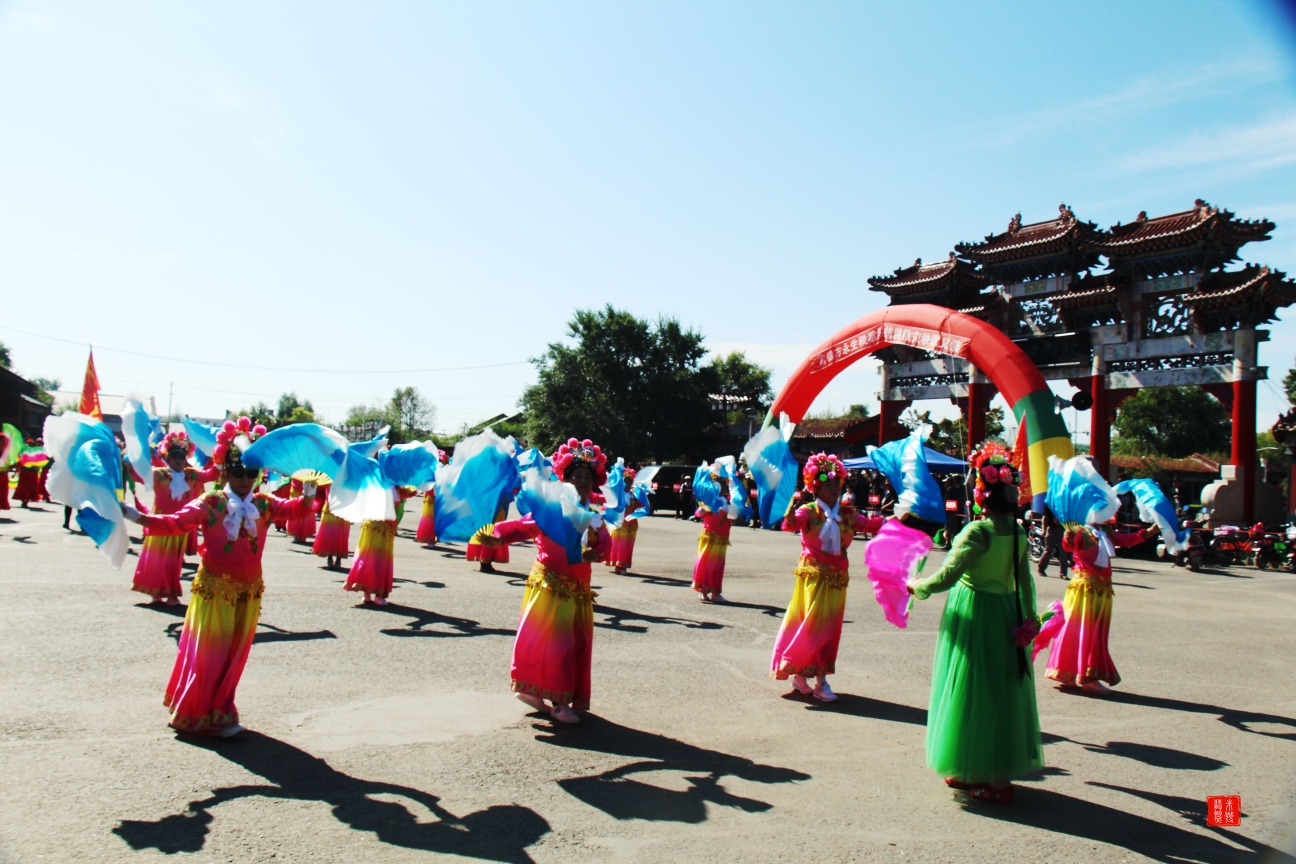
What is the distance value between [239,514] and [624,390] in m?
40.6

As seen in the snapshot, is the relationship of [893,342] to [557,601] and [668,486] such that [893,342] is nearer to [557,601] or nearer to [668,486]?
[668,486]

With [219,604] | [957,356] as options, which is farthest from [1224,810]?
[957,356]

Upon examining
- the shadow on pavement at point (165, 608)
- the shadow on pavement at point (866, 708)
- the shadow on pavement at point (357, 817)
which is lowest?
the shadow on pavement at point (357, 817)

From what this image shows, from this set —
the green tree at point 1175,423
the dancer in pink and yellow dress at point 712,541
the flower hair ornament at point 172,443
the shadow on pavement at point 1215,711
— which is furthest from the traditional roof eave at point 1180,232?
the green tree at point 1175,423

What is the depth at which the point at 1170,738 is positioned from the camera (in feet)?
19.9

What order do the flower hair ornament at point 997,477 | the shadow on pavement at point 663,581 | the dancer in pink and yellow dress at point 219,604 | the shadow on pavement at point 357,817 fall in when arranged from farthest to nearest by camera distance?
the shadow on pavement at point 663,581, the dancer in pink and yellow dress at point 219,604, the flower hair ornament at point 997,477, the shadow on pavement at point 357,817

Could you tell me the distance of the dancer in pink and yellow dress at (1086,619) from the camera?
24.3 feet

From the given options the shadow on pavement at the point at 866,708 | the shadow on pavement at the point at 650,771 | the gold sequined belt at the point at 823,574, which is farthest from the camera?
the gold sequined belt at the point at 823,574

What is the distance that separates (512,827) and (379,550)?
21.6ft

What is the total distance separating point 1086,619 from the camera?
7.61 m

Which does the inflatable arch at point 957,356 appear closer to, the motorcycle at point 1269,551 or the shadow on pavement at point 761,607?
the shadow on pavement at point 761,607

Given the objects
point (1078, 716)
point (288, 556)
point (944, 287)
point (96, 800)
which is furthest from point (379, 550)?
point (944, 287)

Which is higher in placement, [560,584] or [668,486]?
[668,486]

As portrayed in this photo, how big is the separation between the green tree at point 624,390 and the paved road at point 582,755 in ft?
117
